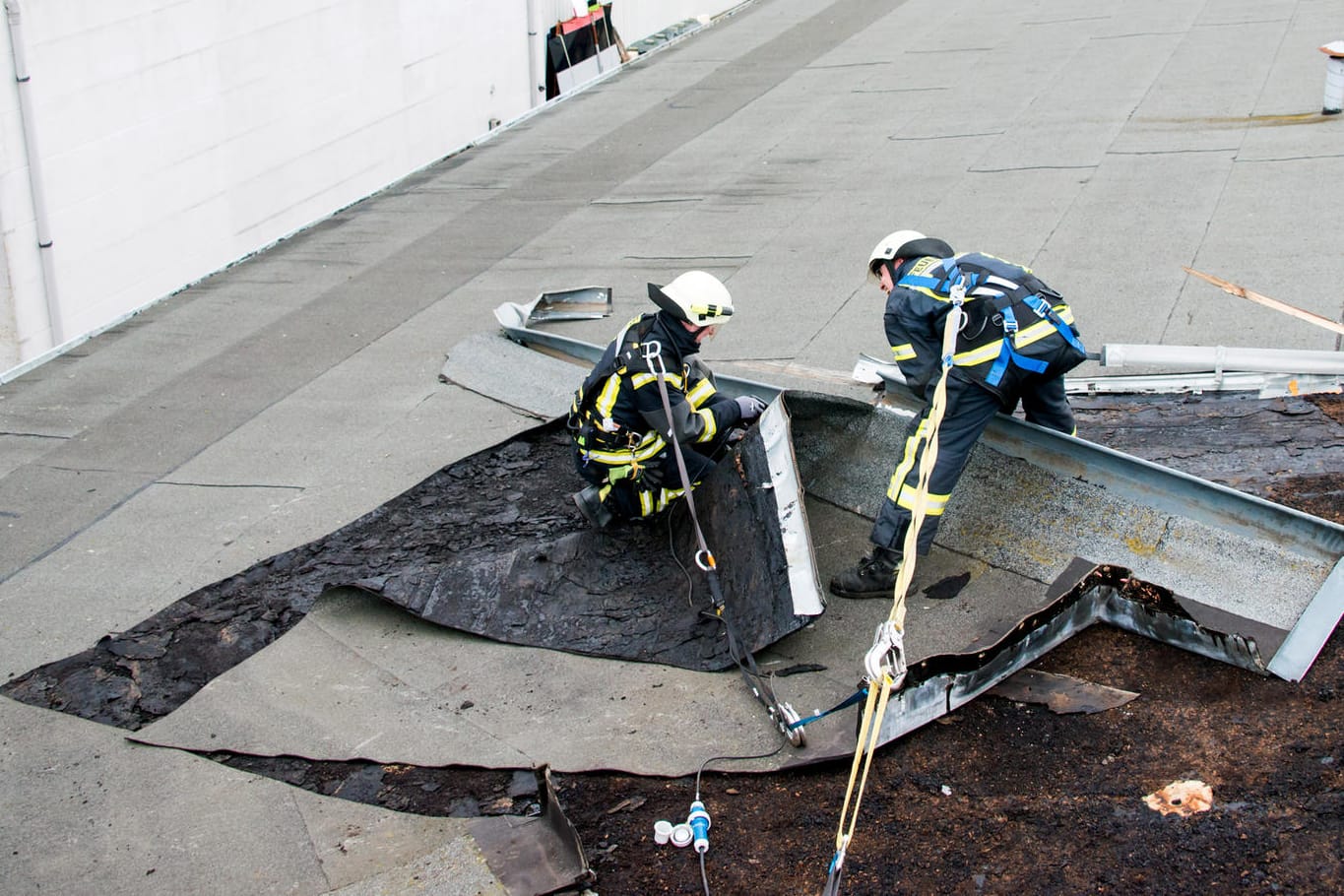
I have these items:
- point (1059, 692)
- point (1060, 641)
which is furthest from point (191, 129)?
point (1059, 692)

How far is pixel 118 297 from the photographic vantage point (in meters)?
12.3

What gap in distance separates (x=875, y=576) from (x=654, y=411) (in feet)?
3.86

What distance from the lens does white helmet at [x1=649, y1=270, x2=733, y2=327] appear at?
5.54 meters

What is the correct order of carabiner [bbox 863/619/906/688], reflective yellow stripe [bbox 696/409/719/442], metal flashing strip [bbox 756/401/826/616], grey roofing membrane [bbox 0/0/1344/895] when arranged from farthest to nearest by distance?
1. reflective yellow stripe [bbox 696/409/719/442]
2. metal flashing strip [bbox 756/401/826/616]
3. grey roofing membrane [bbox 0/0/1344/895]
4. carabiner [bbox 863/619/906/688]

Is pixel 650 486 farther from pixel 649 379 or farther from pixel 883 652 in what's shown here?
pixel 883 652

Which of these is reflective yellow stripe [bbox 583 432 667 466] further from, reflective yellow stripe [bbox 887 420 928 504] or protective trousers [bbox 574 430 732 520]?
reflective yellow stripe [bbox 887 420 928 504]

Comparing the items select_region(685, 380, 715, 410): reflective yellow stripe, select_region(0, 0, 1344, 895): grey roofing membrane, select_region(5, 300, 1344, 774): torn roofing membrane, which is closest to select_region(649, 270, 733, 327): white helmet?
select_region(685, 380, 715, 410): reflective yellow stripe

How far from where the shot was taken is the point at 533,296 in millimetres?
9242

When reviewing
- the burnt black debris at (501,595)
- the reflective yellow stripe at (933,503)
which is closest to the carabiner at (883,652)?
the burnt black debris at (501,595)

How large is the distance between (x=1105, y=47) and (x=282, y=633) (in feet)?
38.6

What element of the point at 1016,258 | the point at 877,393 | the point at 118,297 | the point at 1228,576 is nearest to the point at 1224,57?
the point at 1016,258

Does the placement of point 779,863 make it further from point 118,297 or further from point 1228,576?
point 118,297

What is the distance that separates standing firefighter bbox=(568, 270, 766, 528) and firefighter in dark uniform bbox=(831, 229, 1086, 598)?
79 cm

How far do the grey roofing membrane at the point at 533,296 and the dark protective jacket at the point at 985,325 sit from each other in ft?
3.00
